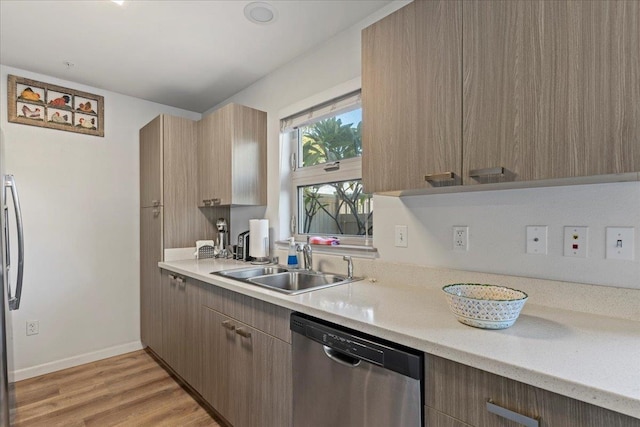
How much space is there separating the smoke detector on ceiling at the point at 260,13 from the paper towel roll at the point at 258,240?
130 cm

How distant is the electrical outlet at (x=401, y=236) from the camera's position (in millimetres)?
1611

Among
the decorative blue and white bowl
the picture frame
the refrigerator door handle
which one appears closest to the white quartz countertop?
the decorative blue and white bowl

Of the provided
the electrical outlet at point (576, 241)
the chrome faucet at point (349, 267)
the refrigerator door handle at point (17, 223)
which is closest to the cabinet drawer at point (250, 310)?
the chrome faucet at point (349, 267)

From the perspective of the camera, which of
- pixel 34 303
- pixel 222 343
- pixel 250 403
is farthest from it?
pixel 34 303

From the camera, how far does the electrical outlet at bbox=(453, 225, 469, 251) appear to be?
1392 mm

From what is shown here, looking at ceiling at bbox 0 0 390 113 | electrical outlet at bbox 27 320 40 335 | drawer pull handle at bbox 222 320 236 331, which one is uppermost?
ceiling at bbox 0 0 390 113

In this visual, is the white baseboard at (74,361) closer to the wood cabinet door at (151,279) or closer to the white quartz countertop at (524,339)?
the wood cabinet door at (151,279)

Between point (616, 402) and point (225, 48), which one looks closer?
point (616, 402)

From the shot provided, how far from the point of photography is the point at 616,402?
61cm

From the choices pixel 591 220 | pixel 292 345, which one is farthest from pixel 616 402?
pixel 292 345

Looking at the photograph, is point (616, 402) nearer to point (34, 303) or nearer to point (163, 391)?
point (163, 391)

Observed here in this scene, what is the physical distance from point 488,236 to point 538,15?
0.78m

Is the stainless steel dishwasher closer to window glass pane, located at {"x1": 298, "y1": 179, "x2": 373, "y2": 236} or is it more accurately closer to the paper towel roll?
window glass pane, located at {"x1": 298, "y1": 179, "x2": 373, "y2": 236}

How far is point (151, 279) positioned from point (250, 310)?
164 centimetres
